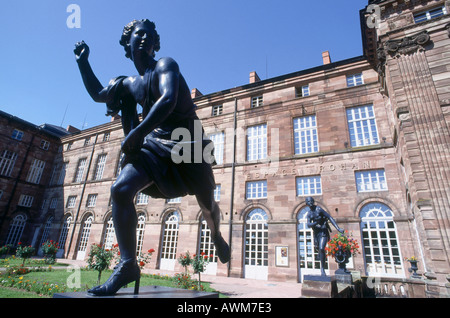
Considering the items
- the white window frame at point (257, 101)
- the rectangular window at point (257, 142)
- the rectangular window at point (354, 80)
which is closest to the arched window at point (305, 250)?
the rectangular window at point (257, 142)

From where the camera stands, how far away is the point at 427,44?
12.0 meters

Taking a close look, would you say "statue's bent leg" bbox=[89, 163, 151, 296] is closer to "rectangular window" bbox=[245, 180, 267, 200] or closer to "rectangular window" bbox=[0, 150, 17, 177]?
"rectangular window" bbox=[245, 180, 267, 200]

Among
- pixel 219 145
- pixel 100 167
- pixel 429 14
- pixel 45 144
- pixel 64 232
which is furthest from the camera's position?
pixel 45 144

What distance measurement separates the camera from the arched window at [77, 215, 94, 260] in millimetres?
23234

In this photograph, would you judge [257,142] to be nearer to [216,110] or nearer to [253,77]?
[216,110]

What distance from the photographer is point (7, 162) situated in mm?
27250

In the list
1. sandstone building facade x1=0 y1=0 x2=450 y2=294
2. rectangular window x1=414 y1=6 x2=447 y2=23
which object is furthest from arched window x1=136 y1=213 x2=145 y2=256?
rectangular window x1=414 y1=6 x2=447 y2=23

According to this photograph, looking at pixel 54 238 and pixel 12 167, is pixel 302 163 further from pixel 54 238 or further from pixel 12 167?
pixel 12 167

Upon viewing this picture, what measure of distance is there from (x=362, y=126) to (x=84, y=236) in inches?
1017

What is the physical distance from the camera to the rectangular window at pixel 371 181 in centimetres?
1406

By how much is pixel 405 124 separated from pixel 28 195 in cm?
3584

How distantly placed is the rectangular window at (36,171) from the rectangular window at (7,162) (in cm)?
188

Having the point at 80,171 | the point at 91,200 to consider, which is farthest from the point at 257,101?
the point at 80,171
